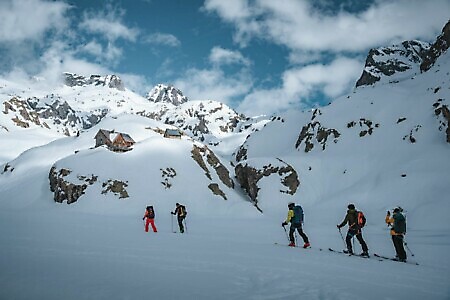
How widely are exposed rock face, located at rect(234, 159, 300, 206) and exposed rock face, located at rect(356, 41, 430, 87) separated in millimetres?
89095

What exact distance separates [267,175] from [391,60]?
110091 mm

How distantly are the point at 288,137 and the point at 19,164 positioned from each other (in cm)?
6141

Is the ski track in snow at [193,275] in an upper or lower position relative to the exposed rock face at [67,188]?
lower

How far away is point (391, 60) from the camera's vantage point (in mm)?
131000

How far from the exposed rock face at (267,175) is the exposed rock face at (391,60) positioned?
89095 mm

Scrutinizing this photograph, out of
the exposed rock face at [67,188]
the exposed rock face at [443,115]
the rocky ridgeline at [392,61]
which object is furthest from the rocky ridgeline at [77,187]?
the rocky ridgeline at [392,61]

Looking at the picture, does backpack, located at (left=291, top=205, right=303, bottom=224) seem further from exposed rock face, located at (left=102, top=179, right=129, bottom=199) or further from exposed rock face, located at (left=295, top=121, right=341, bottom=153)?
exposed rock face, located at (left=295, top=121, right=341, bottom=153)

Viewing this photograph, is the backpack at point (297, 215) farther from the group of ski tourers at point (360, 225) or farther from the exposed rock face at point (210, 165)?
the exposed rock face at point (210, 165)

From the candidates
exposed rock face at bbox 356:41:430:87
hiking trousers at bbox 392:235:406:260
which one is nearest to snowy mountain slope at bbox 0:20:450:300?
hiking trousers at bbox 392:235:406:260

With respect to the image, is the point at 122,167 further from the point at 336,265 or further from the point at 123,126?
the point at 123,126

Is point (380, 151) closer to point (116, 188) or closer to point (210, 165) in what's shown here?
point (210, 165)

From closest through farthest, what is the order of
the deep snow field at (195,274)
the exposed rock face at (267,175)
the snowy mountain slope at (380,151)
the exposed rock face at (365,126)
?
the deep snow field at (195,274), the snowy mountain slope at (380,151), the exposed rock face at (267,175), the exposed rock face at (365,126)

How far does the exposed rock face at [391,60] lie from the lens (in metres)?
124

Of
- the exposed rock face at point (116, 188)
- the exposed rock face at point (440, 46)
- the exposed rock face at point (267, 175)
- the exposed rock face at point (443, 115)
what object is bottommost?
the exposed rock face at point (116, 188)
